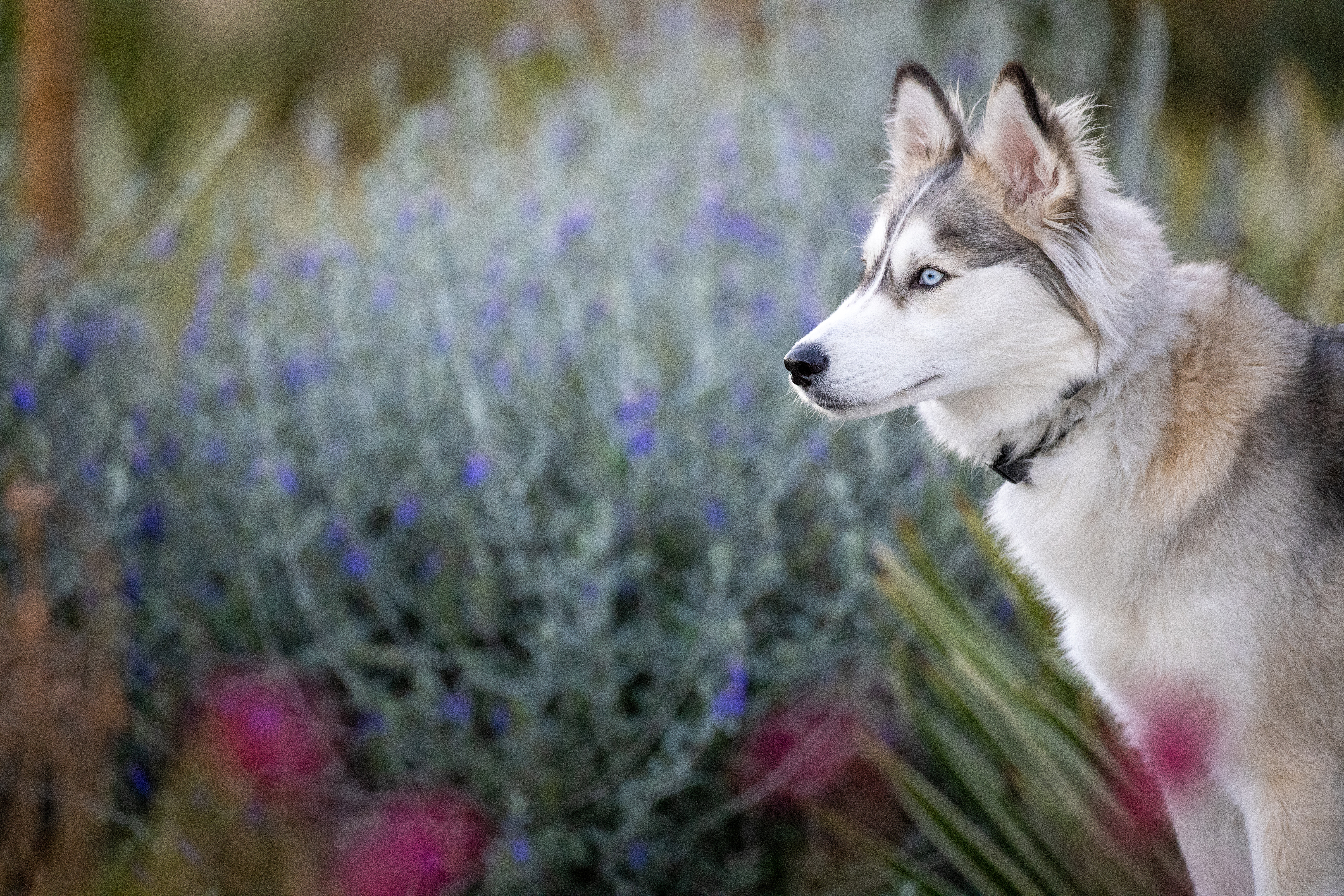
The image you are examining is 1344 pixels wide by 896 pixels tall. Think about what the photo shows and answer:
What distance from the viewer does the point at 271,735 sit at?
308 cm

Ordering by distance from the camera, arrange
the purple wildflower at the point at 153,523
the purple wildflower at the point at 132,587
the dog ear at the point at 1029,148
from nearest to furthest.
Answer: the dog ear at the point at 1029,148
the purple wildflower at the point at 132,587
the purple wildflower at the point at 153,523

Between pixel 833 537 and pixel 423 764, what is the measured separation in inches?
49.7

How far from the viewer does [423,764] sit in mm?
3211

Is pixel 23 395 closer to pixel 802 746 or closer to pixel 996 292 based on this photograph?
pixel 802 746

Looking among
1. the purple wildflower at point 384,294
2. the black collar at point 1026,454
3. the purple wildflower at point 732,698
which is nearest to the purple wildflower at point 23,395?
the purple wildflower at point 384,294

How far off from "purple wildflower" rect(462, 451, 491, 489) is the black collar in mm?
1275

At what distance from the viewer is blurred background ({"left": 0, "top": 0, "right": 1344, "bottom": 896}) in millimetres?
2902

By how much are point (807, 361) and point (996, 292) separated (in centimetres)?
37

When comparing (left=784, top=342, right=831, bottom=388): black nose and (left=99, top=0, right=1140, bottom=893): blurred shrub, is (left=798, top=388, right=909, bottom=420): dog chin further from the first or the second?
(left=99, top=0, right=1140, bottom=893): blurred shrub

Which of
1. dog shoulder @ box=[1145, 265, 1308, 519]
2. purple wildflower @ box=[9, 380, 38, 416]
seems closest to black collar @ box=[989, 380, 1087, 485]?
dog shoulder @ box=[1145, 265, 1308, 519]

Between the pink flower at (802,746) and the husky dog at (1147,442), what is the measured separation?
0.92 metres

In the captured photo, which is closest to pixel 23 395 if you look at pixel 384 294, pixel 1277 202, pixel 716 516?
pixel 384 294

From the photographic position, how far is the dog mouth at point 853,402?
7.54 ft

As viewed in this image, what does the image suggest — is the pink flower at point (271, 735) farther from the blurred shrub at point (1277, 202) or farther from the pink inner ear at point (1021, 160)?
the blurred shrub at point (1277, 202)
